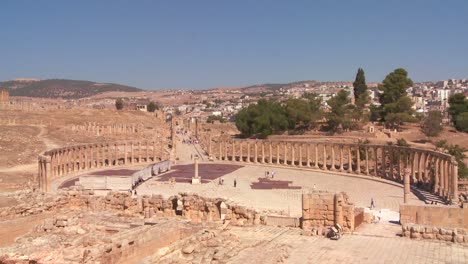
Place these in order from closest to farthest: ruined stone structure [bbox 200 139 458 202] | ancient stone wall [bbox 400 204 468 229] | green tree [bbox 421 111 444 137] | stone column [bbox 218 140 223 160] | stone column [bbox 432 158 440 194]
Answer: ancient stone wall [bbox 400 204 468 229] < ruined stone structure [bbox 200 139 458 202] < stone column [bbox 432 158 440 194] < stone column [bbox 218 140 223 160] < green tree [bbox 421 111 444 137]

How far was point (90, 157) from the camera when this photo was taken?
56312 millimetres

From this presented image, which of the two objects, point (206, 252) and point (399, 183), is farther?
point (399, 183)

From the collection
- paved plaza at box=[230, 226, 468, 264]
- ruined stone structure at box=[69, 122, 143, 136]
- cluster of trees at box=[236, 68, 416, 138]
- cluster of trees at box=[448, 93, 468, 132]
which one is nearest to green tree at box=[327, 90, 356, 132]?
cluster of trees at box=[236, 68, 416, 138]

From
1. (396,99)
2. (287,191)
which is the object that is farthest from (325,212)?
(396,99)

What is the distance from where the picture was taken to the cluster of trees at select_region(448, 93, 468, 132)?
71.6m

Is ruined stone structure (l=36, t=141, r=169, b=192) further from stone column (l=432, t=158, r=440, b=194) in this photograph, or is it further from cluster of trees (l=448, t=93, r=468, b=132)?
cluster of trees (l=448, t=93, r=468, b=132)

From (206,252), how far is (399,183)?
31.0m

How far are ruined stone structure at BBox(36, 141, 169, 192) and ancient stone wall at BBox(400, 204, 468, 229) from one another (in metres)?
27.4

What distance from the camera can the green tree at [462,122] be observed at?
71.2 m

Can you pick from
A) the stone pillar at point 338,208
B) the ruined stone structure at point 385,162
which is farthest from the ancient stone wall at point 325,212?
the ruined stone structure at point 385,162

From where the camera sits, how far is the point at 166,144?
69.6 m

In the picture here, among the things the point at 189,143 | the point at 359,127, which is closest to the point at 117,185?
the point at 189,143

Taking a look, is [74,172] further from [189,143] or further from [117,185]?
[189,143]

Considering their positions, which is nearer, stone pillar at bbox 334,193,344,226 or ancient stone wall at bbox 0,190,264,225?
stone pillar at bbox 334,193,344,226
